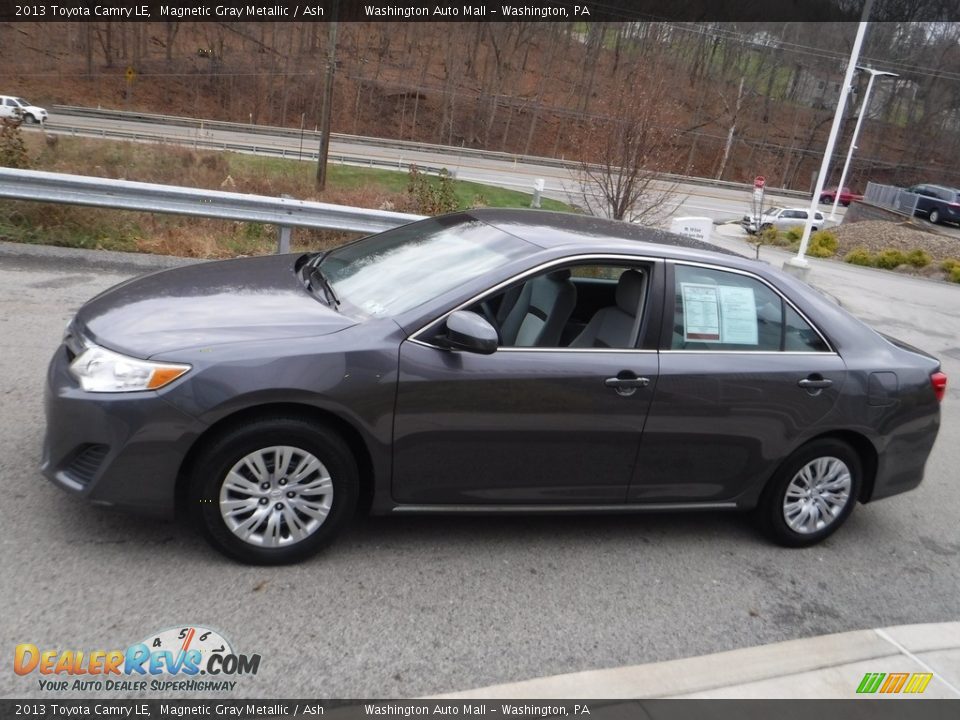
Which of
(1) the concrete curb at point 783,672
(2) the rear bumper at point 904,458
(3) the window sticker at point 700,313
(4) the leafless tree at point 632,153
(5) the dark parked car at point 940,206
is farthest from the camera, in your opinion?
(5) the dark parked car at point 940,206

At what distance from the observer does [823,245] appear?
28.2 metres

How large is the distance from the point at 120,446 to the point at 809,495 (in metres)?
3.53

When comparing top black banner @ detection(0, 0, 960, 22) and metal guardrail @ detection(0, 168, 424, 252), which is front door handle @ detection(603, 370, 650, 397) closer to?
metal guardrail @ detection(0, 168, 424, 252)

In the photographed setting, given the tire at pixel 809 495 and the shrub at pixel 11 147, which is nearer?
the tire at pixel 809 495

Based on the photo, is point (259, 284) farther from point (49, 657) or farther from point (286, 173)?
point (286, 173)

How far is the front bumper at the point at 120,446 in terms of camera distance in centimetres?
337

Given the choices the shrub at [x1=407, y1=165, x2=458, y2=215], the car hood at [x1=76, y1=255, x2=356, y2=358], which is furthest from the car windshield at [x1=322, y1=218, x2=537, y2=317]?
the shrub at [x1=407, y1=165, x2=458, y2=215]

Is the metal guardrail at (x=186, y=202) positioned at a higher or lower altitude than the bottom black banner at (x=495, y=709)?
higher

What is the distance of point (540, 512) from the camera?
4129 millimetres

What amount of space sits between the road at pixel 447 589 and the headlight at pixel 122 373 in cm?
74

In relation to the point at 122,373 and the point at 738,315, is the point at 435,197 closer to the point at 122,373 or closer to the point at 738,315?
the point at 738,315

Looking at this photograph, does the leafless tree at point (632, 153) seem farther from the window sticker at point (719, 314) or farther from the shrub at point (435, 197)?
the window sticker at point (719, 314)

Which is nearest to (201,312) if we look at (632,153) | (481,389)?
(481,389)

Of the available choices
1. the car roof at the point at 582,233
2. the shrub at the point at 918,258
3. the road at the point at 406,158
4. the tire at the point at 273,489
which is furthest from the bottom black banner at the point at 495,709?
the road at the point at 406,158
